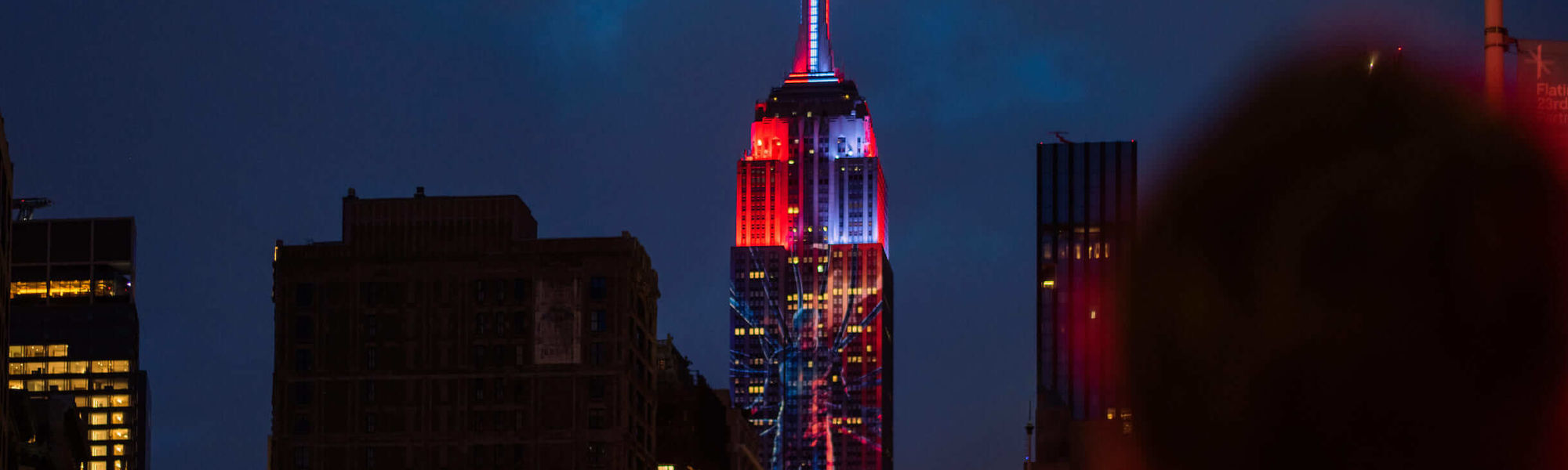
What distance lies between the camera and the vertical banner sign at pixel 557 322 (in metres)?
181

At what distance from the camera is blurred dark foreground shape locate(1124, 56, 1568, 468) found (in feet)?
113

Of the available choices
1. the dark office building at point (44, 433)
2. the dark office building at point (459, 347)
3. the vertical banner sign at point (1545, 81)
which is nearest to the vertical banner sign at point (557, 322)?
the dark office building at point (459, 347)

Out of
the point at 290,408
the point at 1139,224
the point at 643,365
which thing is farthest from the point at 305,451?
the point at 1139,224

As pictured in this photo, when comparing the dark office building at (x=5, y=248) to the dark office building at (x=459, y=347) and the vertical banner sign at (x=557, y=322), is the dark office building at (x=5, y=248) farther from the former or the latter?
the vertical banner sign at (x=557, y=322)

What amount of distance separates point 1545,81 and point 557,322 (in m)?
148

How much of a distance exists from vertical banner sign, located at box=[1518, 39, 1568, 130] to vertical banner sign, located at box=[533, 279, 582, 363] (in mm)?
146460

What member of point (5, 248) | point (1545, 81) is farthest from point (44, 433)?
point (1545, 81)

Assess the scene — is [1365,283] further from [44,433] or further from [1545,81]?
[44,433]

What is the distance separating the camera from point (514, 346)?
7195 inches

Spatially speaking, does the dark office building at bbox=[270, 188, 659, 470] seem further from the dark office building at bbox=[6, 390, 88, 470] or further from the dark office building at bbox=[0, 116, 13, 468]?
the dark office building at bbox=[0, 116, 13, 468]

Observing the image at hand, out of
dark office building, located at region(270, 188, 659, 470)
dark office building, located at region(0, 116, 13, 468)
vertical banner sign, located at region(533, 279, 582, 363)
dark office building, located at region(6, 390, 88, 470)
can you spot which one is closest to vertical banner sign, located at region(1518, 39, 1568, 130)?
dark office building, located at region(0, 116, 13, 468)

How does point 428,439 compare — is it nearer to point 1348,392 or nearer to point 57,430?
point 57,430

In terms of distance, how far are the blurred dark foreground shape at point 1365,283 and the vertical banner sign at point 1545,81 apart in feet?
2.28

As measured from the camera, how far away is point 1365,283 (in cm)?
3509
